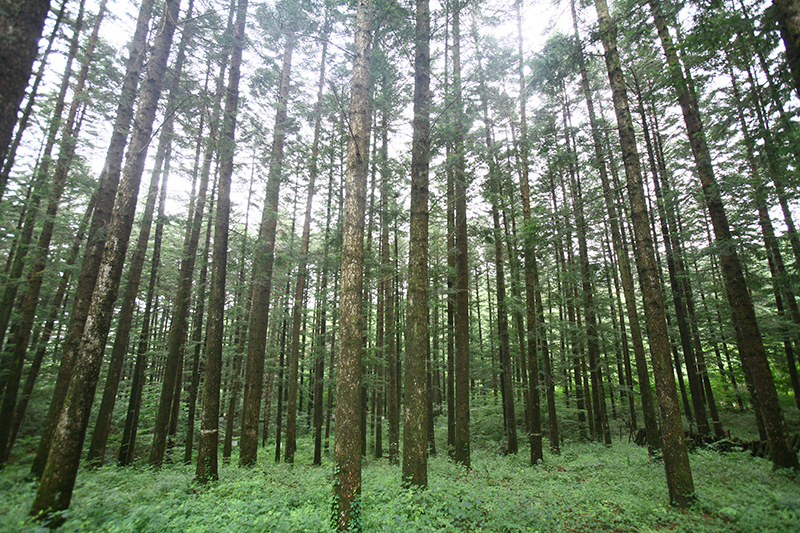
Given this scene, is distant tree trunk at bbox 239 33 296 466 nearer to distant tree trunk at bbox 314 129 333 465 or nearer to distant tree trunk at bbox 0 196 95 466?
distant tree trunk at bbox 314 129 333 465

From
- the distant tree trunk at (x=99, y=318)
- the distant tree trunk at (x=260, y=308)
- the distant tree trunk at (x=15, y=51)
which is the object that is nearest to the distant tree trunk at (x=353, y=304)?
the distant tree trunk at (x=15, y=51)

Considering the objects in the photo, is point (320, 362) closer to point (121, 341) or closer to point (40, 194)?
point (121, 341)

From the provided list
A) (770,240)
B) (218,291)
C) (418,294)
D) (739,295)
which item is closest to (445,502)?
(418,294)

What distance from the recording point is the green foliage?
214 inches

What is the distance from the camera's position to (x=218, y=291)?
917cm

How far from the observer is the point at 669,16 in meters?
6.80

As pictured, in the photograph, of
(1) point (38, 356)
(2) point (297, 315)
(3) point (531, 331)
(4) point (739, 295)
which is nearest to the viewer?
(4) point (739, 295)

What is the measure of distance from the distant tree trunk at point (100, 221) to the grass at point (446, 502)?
7.18ft

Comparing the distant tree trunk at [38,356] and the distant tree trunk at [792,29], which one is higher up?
the distant tree trunk at [792,29]

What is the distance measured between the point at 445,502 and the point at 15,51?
9.17 meters

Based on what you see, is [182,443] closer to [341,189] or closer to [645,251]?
[341,189]

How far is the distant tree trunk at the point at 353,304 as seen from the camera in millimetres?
5535

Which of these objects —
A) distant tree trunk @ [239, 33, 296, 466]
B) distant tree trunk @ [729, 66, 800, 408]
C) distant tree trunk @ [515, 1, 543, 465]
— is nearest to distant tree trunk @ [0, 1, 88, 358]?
distant tree trunk @ [239, 33, 296, 466]

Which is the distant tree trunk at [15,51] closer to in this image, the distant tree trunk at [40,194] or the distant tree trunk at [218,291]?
the distant tree trunk at [218,291]
